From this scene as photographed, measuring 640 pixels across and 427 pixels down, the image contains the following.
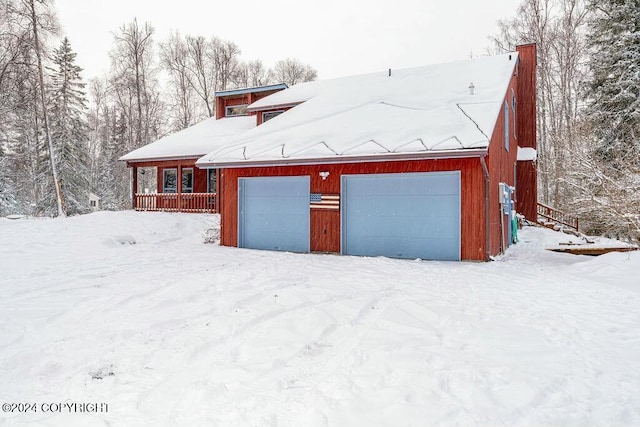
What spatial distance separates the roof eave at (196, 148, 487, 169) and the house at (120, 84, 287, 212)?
20.1ft

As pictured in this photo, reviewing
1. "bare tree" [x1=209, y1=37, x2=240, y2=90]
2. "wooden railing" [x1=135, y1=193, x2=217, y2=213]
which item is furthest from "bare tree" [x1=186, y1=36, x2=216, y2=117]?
"wooden railing" [x1=135, y1=193, x2=217, y2=213]

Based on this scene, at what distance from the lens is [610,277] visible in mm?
6664

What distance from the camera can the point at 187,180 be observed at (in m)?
18.7

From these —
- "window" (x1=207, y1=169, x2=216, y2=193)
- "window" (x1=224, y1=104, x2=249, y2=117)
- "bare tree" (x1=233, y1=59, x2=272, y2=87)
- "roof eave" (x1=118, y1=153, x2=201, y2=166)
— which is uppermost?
"bare tree" (x1=233, y1=59, x2=272, y2=87)

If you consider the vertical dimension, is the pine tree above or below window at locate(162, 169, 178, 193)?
above

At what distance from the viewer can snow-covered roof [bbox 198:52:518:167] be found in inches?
343

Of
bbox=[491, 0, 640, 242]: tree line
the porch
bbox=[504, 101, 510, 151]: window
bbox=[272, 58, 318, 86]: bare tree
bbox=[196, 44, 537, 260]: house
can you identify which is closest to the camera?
bbox=[196, 44, 537, 260]: house

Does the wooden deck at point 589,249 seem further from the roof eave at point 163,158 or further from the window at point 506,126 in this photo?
the roof eave at point 163,158

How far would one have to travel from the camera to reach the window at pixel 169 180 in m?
19.0

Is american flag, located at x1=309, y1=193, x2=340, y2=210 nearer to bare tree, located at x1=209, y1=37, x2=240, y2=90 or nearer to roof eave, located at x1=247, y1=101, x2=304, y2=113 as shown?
roof eave, located at x1=247, y1=101, x2=304, y2=113

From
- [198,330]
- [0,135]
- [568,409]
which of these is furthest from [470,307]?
[0,135]

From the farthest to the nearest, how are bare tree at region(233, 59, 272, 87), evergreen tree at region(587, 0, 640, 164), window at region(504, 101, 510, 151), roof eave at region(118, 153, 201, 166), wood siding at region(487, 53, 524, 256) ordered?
bare tree at region(233, 59, 272, 87) < roof eave at region(118, 153, 201, 166) < evergreen tree at region(587, 0, 640, 164) < window at region(504, 101, 510, 151) < wood siding at region(487, 53, 524, 256)

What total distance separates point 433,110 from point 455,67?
4616 mm

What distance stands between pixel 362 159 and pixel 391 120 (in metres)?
1.98
